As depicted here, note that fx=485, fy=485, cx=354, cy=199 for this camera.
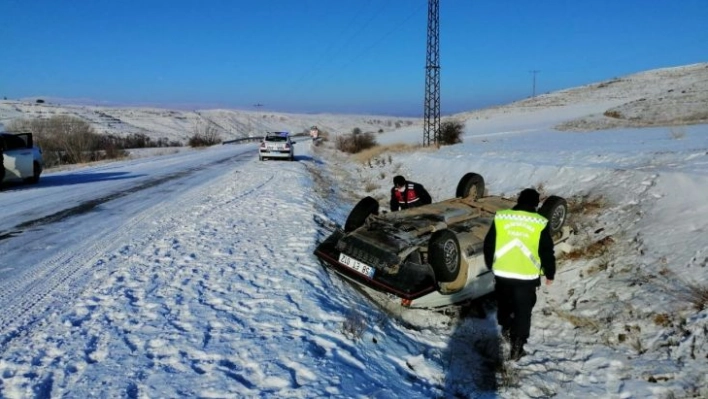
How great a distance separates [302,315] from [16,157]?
12.9m

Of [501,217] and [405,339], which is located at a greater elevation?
[501,217]

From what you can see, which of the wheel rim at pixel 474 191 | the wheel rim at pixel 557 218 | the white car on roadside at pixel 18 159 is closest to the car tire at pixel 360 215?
the wheel rim at pixel 474 191

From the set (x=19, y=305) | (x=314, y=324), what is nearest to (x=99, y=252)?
(x=19, y=305)

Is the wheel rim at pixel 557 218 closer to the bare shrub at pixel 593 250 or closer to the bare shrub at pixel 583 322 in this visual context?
the bare shrub at pixel 593 250

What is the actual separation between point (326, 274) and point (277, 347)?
7.92 feet

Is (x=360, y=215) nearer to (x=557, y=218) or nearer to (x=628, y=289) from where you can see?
(x=557, y=218)

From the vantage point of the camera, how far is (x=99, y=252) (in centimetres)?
697

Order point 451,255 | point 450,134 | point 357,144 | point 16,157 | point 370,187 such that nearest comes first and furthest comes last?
1. point 451,255
2. point 16,157
3. point 370,187
4. point 450,134
5. point 357,144

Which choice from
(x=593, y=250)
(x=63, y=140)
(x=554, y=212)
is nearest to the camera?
(x=554, y=212)

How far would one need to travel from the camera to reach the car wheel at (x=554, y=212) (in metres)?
7.09

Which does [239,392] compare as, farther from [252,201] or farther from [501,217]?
[252,201]

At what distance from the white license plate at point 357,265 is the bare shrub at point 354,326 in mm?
631

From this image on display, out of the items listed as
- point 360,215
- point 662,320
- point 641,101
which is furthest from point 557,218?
point 641,101

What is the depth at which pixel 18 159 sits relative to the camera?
46.2ft
